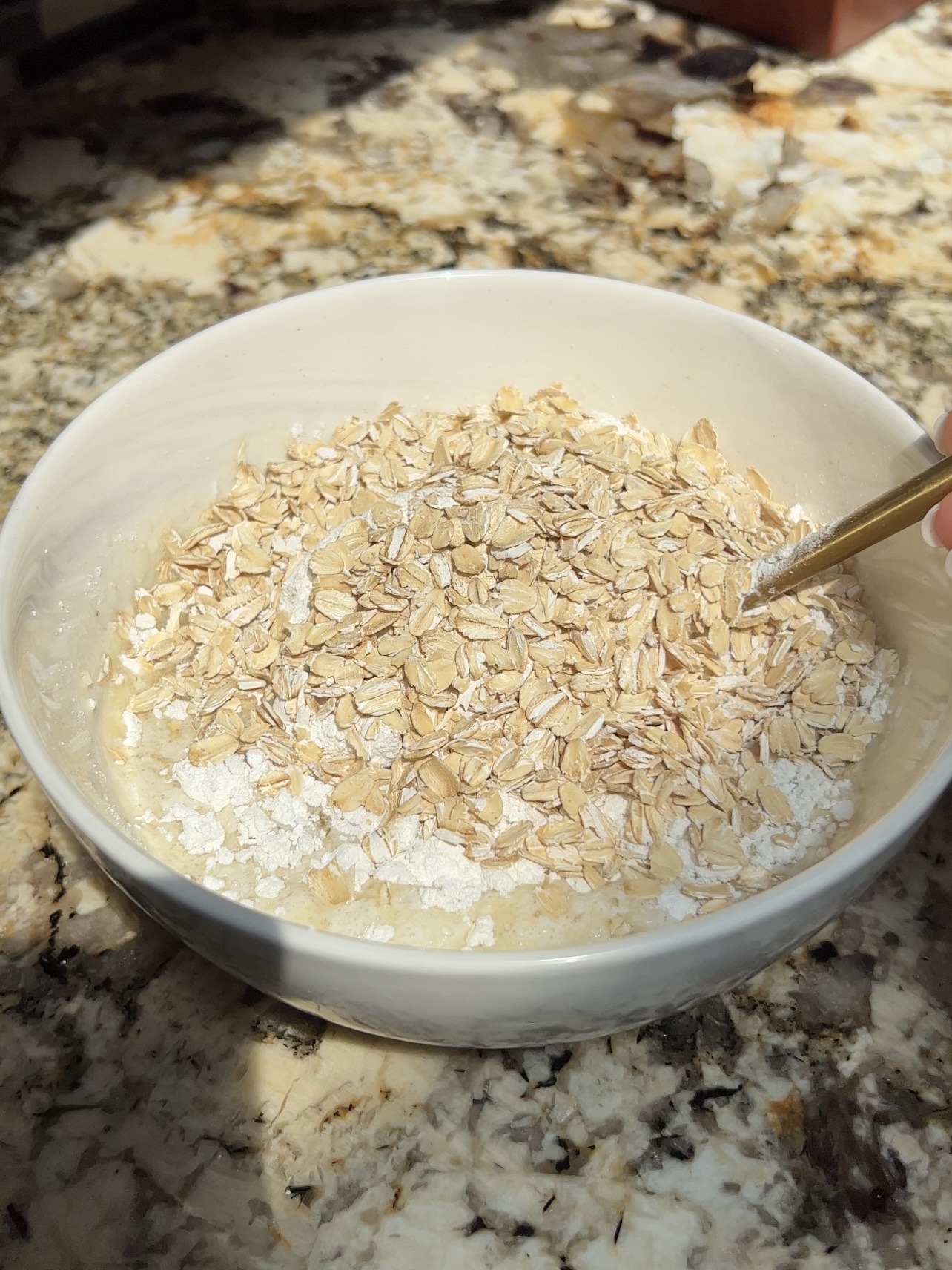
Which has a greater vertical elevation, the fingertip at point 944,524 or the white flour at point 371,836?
the fingertip at point 944,524

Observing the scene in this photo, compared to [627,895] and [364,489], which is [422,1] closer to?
[364,489]

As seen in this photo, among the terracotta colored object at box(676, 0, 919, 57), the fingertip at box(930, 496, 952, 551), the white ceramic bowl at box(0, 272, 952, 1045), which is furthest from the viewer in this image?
the terracotta colored object at box(676, 0, 919, 57)

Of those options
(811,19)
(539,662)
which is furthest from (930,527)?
(811,19)

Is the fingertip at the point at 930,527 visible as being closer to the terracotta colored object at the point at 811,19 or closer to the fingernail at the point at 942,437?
the fingernail at the point at 942,437

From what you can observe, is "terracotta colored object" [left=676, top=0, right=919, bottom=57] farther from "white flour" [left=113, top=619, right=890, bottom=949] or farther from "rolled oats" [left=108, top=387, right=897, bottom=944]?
"white flour" [left=113, top=619, right=890, bottom=949]

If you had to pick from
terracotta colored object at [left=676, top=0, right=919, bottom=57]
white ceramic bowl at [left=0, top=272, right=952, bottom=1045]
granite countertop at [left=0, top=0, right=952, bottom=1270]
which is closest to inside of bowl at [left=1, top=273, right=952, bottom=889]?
white ceramic bowl at [left=0, top=272, right=952, bottom=1045]

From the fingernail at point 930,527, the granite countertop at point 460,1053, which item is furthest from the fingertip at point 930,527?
the granite countertop at point 460,1053

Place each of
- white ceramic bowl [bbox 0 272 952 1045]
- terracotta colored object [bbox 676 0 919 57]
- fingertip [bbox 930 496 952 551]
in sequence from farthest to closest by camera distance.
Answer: terracotta colored object [bbox 676 0 919 57] → fingertip [bbox 930 496 952 551] → white ceramic bowl [bbox 0 272 952 1045]
